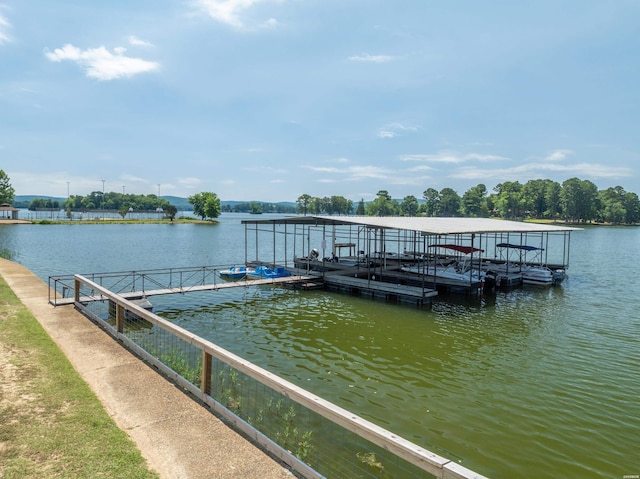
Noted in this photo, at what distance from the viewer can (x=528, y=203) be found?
142 meters

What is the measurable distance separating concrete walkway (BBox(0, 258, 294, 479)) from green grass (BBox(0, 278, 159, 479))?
8.2 inches

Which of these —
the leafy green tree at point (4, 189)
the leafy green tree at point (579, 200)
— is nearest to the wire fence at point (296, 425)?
the leafy green tree at point (4, 189)

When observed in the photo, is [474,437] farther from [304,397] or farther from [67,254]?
[67,254]

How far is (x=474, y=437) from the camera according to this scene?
8.28m

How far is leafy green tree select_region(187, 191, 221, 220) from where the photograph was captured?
128000mm

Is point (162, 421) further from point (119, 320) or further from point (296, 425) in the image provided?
point (119, 320)

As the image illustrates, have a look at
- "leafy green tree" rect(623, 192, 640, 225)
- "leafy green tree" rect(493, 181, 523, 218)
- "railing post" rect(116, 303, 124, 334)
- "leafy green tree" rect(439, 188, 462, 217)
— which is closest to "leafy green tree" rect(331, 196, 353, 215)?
"leafy green tree" rect(439, 188, 462, 217)

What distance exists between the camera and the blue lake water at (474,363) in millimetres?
8141

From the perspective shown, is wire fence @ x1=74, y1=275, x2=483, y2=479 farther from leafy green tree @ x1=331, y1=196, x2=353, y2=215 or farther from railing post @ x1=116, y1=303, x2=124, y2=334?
leafy green tree @ x1=331, y1=196, x2=353, y2=215

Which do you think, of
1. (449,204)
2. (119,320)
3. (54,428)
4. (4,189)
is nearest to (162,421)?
(54,428)

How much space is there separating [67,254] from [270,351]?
3507cm

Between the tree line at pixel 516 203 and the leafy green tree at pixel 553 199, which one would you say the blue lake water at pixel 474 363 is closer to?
the tree line at pixel 516 203

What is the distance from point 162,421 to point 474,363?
31.1 ft

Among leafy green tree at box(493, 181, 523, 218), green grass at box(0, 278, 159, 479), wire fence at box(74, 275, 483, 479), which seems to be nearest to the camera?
wire fence at box(74, 275, 483, 479)
